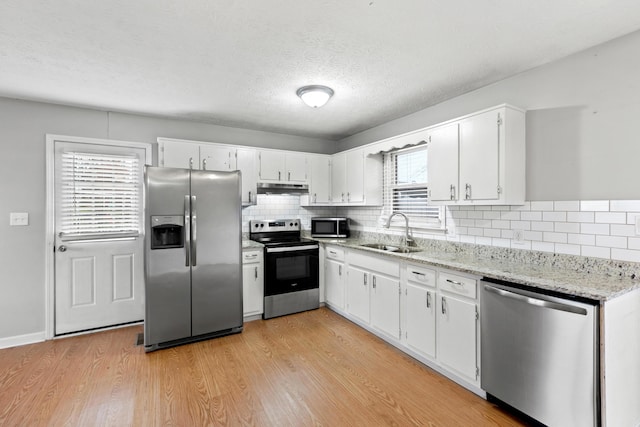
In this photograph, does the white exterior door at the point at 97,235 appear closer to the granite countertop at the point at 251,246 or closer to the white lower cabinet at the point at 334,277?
the granite countertop at the point at 251,246

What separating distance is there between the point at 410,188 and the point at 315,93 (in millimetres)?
1618

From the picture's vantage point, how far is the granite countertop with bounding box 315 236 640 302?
1.69 meters

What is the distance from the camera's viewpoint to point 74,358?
2.81 meters

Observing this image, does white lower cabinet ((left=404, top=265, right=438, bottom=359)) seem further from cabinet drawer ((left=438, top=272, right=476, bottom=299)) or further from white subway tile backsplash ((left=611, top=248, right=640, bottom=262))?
white subway tile backsplash ((left=611, top=248, right=640, bottom=262))

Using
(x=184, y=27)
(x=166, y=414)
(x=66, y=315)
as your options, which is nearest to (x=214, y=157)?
(x=184, y=27)

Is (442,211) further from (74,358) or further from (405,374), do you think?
(74,358)

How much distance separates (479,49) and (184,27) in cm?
199

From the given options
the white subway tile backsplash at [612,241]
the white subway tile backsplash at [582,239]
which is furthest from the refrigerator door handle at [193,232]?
the white subway tile backsplash at [612,241]

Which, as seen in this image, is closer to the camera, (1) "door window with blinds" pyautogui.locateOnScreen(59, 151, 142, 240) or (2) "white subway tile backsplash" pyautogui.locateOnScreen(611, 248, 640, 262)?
(2) "white subway tile backsplash" pyautogui.locateOnScreen(611, 248, 640, 262)

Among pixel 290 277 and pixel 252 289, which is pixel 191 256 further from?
pixel 290 277

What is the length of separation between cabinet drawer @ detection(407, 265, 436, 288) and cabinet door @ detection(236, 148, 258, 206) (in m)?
2.21

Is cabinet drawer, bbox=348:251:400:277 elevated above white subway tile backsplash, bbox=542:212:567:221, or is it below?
below

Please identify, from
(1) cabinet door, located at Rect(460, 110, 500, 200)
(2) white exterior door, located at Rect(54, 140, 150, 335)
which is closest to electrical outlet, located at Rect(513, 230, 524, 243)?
(1) cabinet door, located at Rect(460, 110, 500, 200)

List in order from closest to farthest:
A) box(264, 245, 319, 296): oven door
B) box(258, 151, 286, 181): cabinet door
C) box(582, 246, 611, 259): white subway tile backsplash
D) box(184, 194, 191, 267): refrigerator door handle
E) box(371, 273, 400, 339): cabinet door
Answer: box(582, 246, 611, 259): white subway tile backsplash → box(371, 273, 400, 339): cabinet door → box(184, 194, 191, 267): refrigerator door handle → box(264, 245, 319, 296): oven door → box(258, 151, 286, 181): cabinet door
